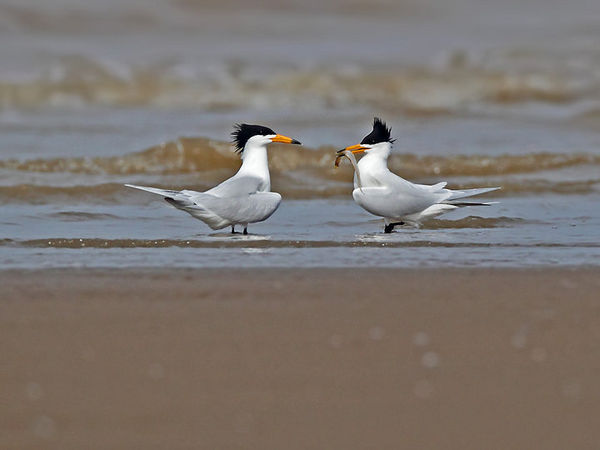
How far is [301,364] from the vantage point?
342 cm

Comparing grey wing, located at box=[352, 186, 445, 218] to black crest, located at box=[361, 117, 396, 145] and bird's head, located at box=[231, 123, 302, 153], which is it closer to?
black crest, located at box=[361, 117, 396, 145]

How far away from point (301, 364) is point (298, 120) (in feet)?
27.6

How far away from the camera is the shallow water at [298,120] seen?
220 inches

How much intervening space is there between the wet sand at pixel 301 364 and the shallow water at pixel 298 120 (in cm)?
68

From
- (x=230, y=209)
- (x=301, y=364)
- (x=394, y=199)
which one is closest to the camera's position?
(x=301, y=364)

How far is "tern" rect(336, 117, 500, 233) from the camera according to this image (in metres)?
6.39

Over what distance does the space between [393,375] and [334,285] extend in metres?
0.94

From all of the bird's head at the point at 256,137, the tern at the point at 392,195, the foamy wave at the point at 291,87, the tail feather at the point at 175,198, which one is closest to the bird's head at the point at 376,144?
the tern at the point at 392,195

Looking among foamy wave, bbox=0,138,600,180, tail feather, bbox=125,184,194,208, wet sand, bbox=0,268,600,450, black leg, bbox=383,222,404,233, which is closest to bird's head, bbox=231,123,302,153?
black leg, bbox=383,222,404,233

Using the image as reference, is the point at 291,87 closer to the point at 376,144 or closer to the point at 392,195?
the point at 376,144

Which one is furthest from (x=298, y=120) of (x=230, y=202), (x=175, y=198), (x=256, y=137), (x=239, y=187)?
(x=175, y=198)

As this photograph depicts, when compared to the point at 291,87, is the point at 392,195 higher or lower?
lower

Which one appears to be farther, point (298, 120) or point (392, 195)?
point (298, 120)

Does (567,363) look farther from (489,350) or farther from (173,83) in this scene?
(173,83)
